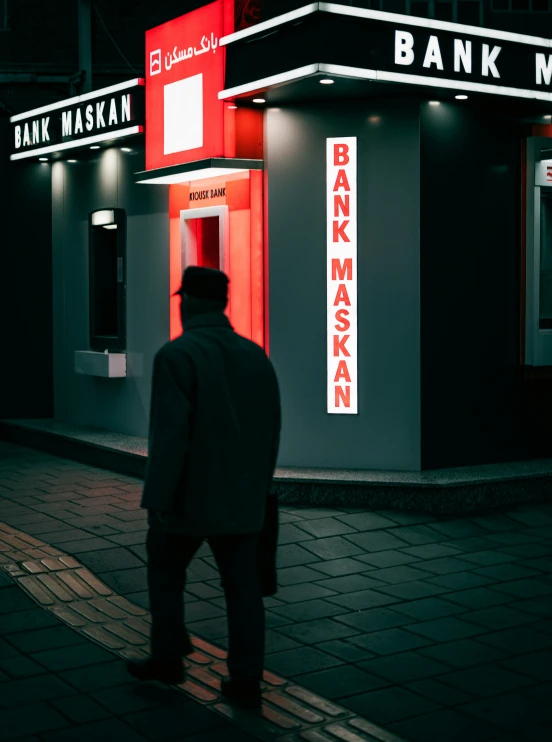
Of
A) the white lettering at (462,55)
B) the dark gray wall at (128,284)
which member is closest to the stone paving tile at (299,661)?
the white lettering at (462,55)

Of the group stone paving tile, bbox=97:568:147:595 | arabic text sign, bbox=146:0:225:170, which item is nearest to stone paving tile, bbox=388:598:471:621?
stone paving tile, bbox=97:568:147:595

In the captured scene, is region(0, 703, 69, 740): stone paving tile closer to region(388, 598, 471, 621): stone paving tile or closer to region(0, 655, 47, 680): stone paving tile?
region(0, 655, 47, 680): stone paving tile

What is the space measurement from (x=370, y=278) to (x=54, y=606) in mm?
3913

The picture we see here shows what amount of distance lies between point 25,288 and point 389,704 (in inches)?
356

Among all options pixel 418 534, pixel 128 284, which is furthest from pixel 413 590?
pixel 128 284

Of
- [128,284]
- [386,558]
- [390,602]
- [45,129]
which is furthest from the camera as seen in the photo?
[45,129]

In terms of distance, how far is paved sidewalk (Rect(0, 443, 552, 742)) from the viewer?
438 centimetres

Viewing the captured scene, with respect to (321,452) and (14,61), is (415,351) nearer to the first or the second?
(321,452)

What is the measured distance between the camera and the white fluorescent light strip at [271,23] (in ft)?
24.5

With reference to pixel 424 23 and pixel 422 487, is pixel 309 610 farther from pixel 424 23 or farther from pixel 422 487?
pixel 424 23

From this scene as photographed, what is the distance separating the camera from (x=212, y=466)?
4.27 m

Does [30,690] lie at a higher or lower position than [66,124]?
lower

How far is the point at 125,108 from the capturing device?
1003 centimetres

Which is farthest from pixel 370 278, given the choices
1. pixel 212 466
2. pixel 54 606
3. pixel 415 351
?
pixel 212 466
